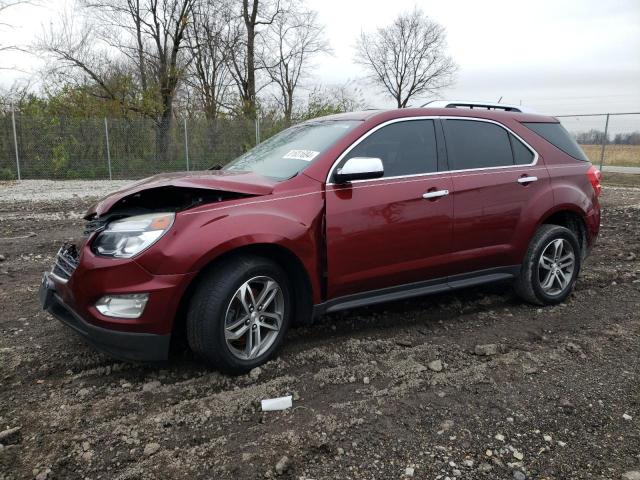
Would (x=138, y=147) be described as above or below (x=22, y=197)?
above

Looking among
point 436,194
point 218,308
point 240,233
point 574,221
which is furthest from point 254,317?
point 574,221

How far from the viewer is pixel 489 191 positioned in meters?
4.07

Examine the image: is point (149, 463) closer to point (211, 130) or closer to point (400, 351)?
point (400, 351)

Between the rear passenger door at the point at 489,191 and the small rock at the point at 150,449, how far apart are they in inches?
99.6

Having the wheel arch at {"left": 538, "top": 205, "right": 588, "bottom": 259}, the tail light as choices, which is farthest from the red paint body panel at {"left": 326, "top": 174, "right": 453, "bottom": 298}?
the tail light

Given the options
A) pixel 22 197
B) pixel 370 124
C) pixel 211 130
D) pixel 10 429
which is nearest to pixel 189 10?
pixel 211 130

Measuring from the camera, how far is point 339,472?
230cm

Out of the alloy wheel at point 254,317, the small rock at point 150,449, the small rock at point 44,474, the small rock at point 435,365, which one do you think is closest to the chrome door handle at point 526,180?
the small rock at point 435,365

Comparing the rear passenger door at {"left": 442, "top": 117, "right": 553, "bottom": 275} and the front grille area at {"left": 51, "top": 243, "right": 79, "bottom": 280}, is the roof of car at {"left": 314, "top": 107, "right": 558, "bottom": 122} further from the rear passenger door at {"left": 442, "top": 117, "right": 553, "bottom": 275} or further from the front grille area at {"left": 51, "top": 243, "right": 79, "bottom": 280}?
the front grille area at {"left": 51, "top": 243, "right": 79, "bottom": 280}

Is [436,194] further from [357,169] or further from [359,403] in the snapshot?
[359,403]

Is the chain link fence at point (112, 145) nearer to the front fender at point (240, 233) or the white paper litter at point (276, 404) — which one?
the front fender at point (240, 233)

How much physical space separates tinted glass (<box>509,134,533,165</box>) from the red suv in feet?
0.04

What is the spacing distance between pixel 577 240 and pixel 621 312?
0.74m

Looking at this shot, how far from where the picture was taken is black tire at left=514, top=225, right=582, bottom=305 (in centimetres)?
438
